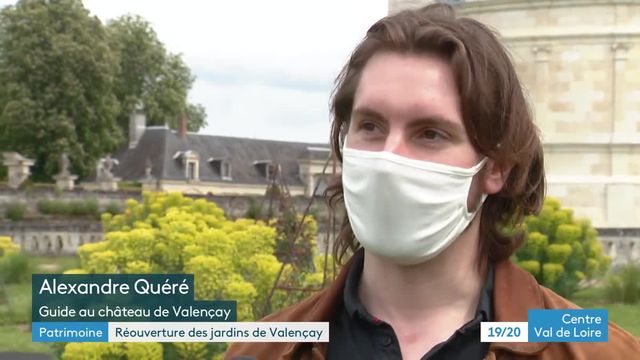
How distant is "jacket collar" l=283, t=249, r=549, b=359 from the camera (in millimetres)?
2156

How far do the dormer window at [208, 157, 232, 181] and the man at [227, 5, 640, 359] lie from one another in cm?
5374

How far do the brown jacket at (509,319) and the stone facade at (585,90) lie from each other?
19236 millimetres

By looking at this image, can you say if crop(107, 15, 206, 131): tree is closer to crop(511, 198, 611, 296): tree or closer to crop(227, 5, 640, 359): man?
crop(511, 198, 611, 296): tree

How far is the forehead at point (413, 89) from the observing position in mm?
2160

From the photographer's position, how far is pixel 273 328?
231 cm

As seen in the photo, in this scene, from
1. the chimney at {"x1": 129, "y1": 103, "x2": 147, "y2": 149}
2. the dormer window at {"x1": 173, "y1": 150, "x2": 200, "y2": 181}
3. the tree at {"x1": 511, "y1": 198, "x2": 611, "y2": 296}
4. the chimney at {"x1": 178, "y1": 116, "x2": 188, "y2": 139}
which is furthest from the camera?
the chimney at {"x1": 178, "y1": 116, "x2": 188, "y2": 139}

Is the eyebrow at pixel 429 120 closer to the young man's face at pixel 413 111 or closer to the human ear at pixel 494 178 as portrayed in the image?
the young man's face at pixel 413 111

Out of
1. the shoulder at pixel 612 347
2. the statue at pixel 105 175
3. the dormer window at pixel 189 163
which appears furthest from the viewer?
the dormer window at pixel 189 163

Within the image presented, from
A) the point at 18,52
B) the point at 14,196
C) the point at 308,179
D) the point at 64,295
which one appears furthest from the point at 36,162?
the point at 64,295

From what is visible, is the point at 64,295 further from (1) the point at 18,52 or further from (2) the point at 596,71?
(1) the point at 18,52

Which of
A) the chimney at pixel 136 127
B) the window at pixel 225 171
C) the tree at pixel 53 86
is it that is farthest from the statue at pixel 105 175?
the window at pixel 225 171

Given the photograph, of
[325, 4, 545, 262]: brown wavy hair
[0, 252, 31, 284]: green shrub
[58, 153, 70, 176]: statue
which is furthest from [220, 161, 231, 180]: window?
[325, 4, 545, 262]: brown wavy hair

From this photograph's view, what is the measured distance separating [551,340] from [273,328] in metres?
0.51

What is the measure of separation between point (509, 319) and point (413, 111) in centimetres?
40
